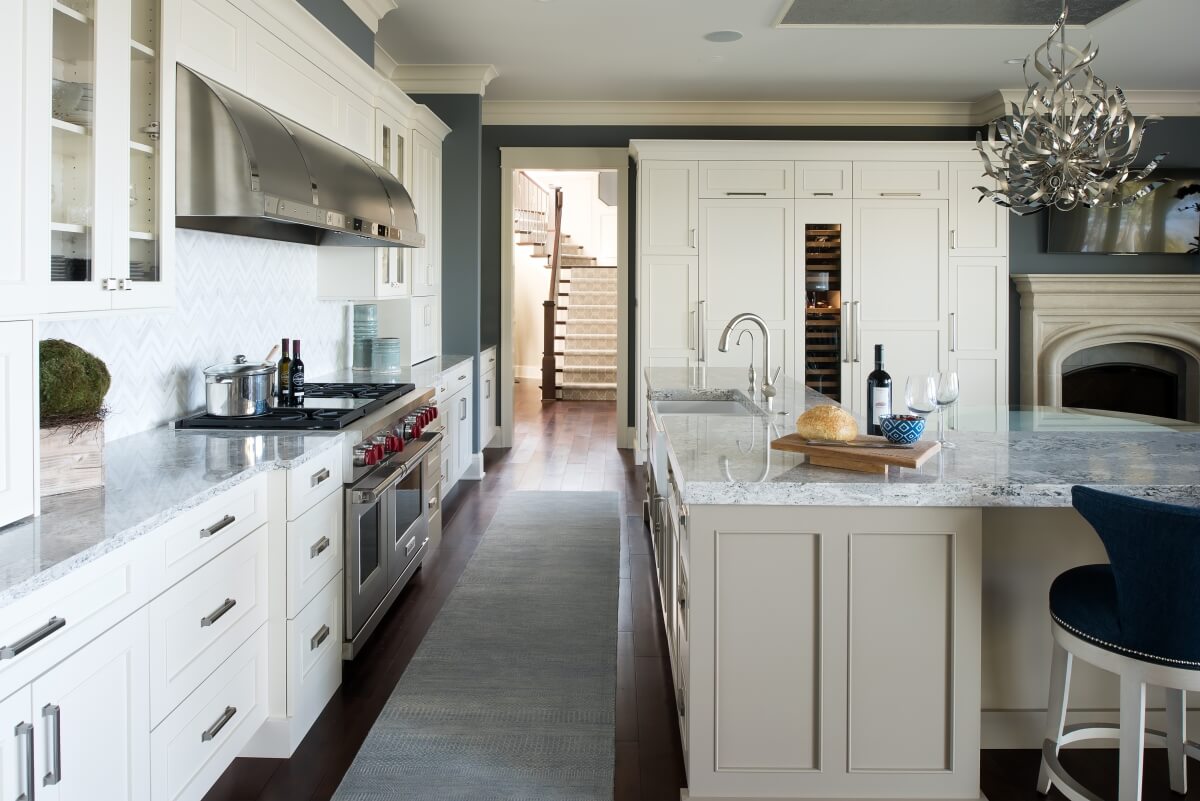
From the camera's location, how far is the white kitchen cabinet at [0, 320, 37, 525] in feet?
5.79

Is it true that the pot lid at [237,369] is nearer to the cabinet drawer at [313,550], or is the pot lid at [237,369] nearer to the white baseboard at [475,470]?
the cabinet drawer at [313,550]

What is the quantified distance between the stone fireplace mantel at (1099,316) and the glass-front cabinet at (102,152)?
615 cm

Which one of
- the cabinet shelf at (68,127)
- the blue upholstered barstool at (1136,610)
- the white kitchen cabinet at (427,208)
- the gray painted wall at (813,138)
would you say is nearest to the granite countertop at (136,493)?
the cabinet shelf at (68,127)

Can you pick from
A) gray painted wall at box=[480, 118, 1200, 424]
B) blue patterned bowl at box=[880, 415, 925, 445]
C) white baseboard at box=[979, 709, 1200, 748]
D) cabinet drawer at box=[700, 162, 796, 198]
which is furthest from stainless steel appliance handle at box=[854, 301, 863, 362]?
blue patterned bowl at box=[880, 415, 925, 445]

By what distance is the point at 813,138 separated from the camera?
7.36m

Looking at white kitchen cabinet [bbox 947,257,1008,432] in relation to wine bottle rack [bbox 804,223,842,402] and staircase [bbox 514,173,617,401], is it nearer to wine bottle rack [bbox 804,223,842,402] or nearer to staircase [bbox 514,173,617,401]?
wine bottle rack [bbox 804,223,842,402]

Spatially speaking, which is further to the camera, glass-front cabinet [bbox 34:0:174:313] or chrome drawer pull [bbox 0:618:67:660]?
glass-front cabinet [bbox 34:0:174:313]

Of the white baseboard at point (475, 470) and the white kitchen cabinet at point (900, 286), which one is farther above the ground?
the white kitchen cabinet at point (900, 286)

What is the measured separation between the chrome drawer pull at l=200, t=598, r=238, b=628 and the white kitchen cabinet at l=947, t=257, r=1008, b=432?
5.79 m

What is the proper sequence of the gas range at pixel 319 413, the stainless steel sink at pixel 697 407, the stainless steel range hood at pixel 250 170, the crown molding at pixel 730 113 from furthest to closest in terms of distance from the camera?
1. the crown molding at pixel 730 113
2. the stainless steel sink at pixel 697 407
3. the gas range at pixel 319 413
4. the stainless steel range hood at pixel 250 170

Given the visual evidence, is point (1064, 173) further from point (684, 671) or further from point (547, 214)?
point (547, 214)

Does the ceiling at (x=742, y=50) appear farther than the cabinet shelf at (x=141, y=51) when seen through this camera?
Yes

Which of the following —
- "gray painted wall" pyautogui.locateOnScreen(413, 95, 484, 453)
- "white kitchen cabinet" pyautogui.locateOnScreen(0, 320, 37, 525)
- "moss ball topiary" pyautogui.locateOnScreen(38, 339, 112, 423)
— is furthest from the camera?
"gray painted wall" pyautogui.locateOnScreen(413, 95, 484, 453)

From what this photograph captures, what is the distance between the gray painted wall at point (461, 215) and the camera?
20.9ft
